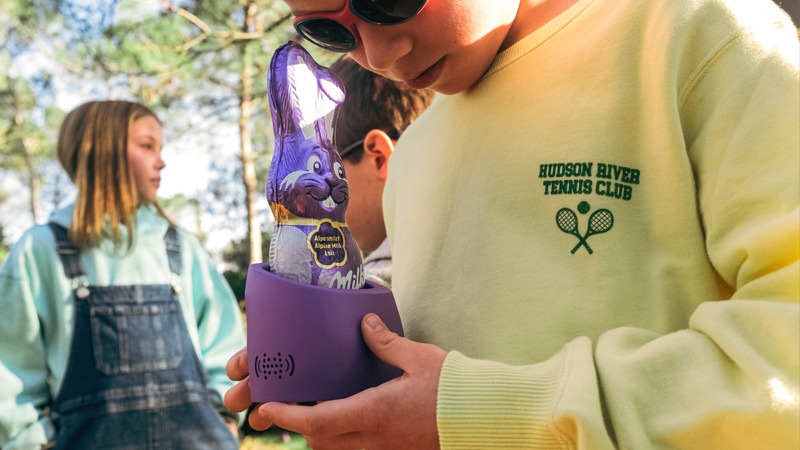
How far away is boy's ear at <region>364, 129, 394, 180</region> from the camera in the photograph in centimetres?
269

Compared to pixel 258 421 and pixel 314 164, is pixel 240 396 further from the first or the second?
pixel 314 164

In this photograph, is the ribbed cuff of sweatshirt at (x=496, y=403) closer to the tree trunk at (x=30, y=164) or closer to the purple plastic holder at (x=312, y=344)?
the purple plastic holder at (x=312, y=344)

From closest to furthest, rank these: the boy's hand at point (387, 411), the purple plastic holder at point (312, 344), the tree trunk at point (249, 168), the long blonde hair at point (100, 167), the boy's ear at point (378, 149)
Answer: the boy's hand at point (387, 411) < the purple plastic holder at point (312, 344) < the boy's ear at point (378, 149) < the long blonde hair at point (100, 167) < the tree trunk at point (249, 168)

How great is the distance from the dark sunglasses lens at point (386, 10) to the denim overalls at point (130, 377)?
267 centimetres

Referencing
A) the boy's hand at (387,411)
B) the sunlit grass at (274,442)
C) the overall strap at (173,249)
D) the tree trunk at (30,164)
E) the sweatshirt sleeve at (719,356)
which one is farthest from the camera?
the tree trunk at (30,164)

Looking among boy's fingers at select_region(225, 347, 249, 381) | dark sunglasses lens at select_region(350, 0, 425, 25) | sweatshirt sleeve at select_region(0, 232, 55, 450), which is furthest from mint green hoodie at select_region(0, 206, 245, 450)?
dark sunglasses lens at select_region(350, 0, 425, 25)

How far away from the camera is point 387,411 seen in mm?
998

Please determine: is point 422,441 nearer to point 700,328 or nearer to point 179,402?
point 700,328

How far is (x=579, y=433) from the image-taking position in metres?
0.88

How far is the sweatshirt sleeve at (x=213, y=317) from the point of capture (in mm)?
3852

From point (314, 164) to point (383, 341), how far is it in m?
0.30

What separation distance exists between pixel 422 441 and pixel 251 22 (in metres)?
9.02

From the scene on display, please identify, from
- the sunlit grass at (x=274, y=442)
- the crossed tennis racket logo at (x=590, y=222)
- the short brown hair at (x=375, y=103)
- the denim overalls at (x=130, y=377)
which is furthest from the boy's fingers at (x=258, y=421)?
the sunlit grass at (x=274, y=442)

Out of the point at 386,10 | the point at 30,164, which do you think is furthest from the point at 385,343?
the point at 30,164
